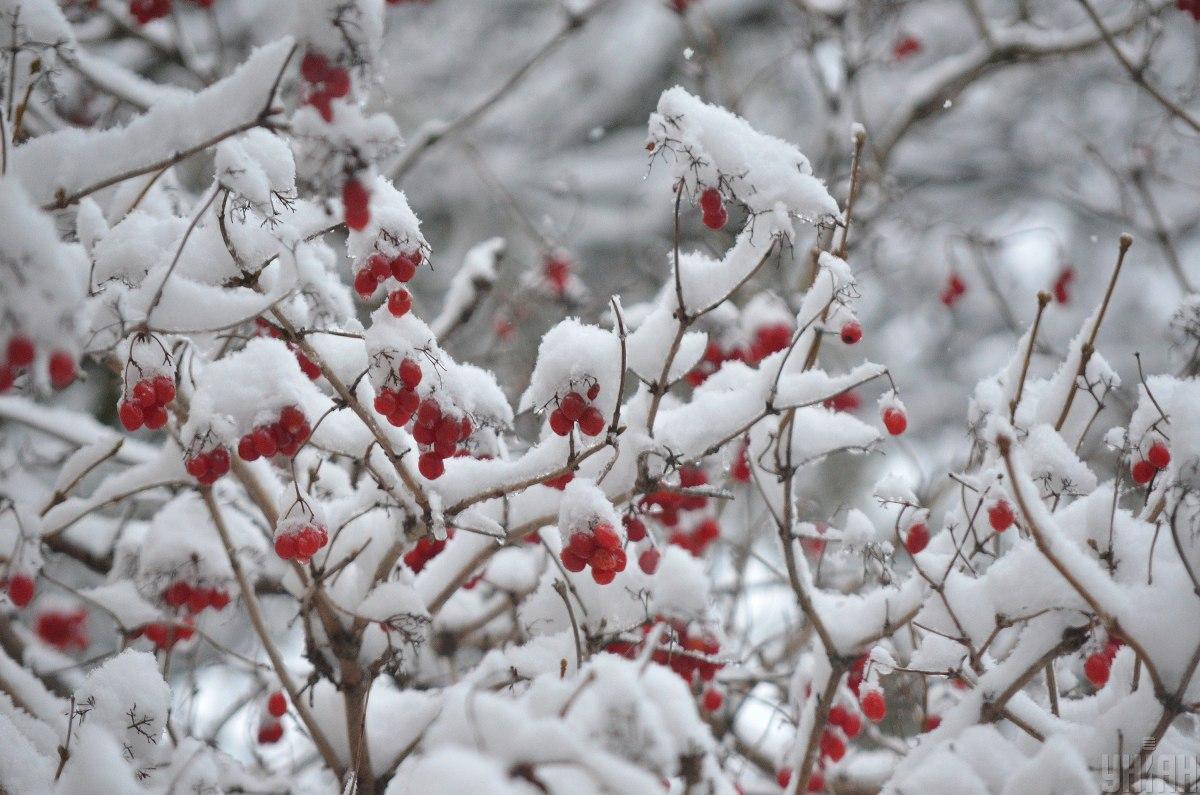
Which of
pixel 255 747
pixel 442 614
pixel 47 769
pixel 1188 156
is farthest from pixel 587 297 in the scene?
pixel 1188 156

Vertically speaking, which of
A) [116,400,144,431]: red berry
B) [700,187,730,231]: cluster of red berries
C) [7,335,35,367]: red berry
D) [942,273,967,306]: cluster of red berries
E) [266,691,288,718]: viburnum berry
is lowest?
[7,335,35,367]: red berry

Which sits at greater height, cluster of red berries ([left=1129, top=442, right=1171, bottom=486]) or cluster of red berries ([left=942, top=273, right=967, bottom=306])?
cluster of red berries ([left=942, top=273, right=967, bottom=306])

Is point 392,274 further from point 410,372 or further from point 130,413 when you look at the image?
point 130,413

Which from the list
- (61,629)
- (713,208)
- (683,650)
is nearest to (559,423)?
(713,208)

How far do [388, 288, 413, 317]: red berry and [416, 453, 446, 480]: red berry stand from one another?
32cm

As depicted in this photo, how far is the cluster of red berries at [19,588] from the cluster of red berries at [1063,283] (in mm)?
4552

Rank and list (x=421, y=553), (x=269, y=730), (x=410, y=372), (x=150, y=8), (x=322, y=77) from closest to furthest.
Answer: (x=322, y=77) < (x=410, y=372) < (x=421, y=553) < (x=269, y=730) < (x=150, y=8)

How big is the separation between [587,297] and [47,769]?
139 inches

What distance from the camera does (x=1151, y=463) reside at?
218 cm


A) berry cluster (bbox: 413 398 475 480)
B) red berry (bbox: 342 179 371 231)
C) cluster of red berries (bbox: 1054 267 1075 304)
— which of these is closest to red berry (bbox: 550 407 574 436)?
berry cluster (bbox: 413 398 475 480)

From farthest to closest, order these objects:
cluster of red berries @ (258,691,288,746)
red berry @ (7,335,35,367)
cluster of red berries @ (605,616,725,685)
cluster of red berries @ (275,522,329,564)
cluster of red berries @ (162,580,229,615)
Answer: cluster of red berries @ (258,691,288,746)
cluster of red berries @ (162,580,229,615)
cluster of red berries @ (605,616,725,685)
cluster of red berries @ (275,522,329,564)
red berry @ (7,335,35,367)

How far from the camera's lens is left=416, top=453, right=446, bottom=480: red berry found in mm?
2064

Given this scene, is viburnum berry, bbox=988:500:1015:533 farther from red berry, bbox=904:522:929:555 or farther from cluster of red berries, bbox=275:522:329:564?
cluster of red berries, bbox=275:522:329:564

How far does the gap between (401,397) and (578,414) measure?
0.38 m
